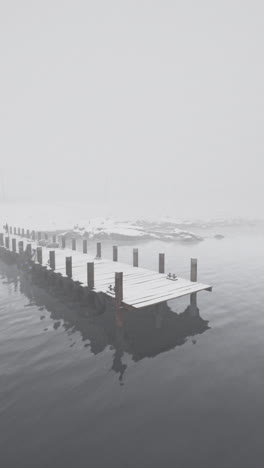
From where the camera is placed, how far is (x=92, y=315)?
14.9 meters

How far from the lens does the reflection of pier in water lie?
38.5ft

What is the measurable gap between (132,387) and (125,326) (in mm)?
4728

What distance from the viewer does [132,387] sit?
915 centimetres

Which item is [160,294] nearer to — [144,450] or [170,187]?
[144,450]

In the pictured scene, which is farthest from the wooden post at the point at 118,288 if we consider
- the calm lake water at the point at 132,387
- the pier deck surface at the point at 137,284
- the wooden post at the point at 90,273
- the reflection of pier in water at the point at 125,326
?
the wooden post at the point at 90,273

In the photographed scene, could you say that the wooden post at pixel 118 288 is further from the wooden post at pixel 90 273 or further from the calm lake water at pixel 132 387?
the wooden post at pixel 90 273

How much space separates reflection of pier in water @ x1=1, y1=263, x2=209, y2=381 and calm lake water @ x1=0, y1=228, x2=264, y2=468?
0.05 m

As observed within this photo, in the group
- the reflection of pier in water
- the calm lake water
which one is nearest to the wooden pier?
the reflection of pier in water

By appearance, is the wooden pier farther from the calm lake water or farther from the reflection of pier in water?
the calm lake water

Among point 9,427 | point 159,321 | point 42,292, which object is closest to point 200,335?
point 159,321

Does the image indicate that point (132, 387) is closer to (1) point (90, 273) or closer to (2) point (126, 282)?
(1) point (90, 273)

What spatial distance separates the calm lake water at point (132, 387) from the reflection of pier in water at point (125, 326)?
51 mm

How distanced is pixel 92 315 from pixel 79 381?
563cm

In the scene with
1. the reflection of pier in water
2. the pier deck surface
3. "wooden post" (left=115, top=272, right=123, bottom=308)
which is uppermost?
"wooden post" (left=115, top=272, right=123, bottom=308)
